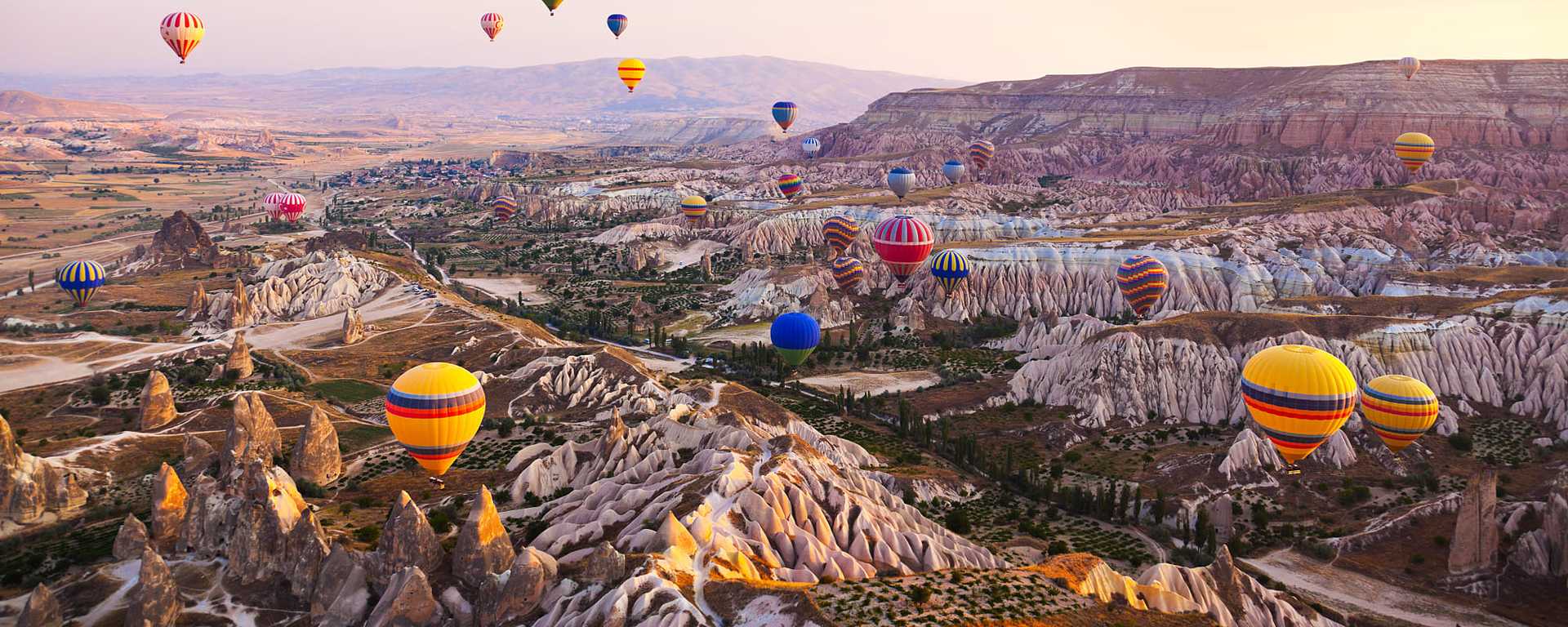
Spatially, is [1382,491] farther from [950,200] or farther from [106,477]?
[950,200]

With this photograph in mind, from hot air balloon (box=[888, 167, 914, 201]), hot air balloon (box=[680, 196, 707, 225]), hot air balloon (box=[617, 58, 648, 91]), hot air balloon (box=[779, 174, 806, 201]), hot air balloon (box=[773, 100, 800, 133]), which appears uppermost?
hot air balloon (box=[617, 58, 648, 91])

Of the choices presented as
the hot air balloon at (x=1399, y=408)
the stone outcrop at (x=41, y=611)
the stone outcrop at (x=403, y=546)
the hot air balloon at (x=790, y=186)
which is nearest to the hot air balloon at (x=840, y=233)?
the hot air balloon at (x=790, y=186)

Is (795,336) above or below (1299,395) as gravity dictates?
below

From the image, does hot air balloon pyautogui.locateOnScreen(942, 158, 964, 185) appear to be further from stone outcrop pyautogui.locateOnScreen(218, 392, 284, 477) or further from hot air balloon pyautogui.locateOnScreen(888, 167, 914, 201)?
stone outcrop pyautogui.locateOnScreen(218, 392, 284, 477)

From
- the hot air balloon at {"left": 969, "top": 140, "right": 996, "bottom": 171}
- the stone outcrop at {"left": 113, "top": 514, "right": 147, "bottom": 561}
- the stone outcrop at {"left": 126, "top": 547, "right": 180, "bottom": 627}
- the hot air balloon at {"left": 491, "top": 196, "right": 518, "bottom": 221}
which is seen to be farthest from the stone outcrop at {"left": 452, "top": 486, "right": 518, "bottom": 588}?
the hot air balloon at {"left": 969, "top": 140, "right": 996, "bottom": 171}

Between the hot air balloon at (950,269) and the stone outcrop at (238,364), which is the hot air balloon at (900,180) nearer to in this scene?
the hot air balloon at (950,269)

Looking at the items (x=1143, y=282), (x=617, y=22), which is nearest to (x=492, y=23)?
(x=617, y=22)

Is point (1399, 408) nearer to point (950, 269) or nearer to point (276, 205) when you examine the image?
point (950, 269)
